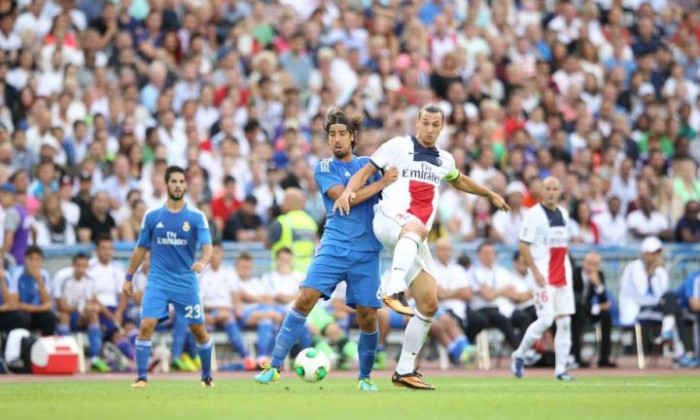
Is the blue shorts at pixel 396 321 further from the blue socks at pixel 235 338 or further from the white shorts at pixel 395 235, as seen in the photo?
the white shorts at pixel 395 235

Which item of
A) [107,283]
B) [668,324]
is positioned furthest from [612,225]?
[107,283]

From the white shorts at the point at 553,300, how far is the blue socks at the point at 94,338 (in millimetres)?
6862

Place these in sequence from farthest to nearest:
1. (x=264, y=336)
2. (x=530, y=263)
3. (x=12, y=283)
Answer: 1. (x=264, y=336)
2. (x=12, y=283)
3. (x=530, y=263)

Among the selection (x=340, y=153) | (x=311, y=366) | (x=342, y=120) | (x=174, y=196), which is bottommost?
(x=311, y=366)

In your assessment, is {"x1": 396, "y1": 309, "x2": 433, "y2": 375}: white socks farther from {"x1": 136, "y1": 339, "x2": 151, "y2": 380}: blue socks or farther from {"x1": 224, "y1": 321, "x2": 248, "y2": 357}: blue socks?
{"x1": 224, "y1": 321, "x2": 248, "y2": 357}: blue socks

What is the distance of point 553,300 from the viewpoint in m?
18.9

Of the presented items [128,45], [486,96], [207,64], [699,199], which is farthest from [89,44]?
[699,199]

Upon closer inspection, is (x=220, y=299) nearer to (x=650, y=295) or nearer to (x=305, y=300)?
(x=650, y=295)

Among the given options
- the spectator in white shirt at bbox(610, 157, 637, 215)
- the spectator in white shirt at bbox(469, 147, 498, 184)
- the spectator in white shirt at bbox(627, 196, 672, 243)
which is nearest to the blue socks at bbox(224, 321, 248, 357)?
the spectator in white shirt at bbox(469, 147, 498, 184)

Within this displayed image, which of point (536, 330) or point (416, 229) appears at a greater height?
point (416, 229)

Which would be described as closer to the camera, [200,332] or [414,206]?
[414,206]

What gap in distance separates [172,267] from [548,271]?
5.50 metres

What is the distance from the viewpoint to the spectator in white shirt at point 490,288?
22938mm

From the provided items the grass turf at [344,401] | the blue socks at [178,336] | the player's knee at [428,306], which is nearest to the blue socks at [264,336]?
the blue socks at [178,336]
